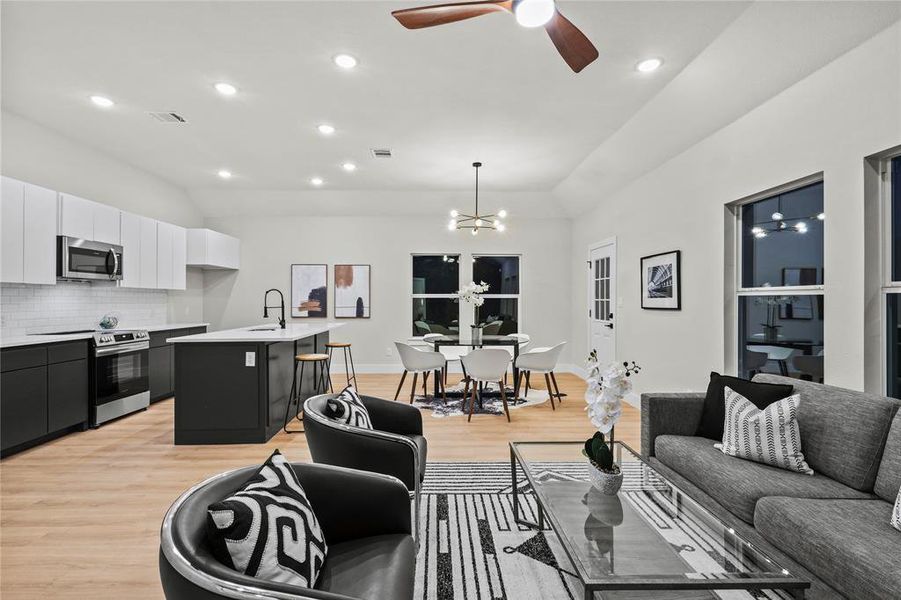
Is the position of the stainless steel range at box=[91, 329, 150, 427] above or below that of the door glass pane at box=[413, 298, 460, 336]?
below

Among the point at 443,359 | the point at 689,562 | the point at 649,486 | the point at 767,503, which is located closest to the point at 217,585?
the point at 689,562

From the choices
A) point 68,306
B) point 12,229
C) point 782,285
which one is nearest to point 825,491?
point 782,285

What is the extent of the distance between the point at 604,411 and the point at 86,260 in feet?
16.9

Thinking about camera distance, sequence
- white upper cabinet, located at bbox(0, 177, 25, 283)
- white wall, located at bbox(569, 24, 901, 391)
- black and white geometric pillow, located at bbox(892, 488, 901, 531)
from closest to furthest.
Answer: black and white geometric pillow, located at bbox(892, 488, 901, 531) → white wall, located at bbox(569, 24, 901, 391) → white upper cabinet, located at bbox(0, 177, 25, 283)

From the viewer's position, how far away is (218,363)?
12.5 ft

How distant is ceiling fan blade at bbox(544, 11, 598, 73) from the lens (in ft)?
6.32

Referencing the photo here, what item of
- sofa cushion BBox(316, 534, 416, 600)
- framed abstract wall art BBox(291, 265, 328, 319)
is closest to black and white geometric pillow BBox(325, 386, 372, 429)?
sofa cushion BBox(316, 534, 416, 600)

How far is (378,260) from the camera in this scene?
763 centimetres

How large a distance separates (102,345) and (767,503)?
5.32m

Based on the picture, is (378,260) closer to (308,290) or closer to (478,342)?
(308,290)

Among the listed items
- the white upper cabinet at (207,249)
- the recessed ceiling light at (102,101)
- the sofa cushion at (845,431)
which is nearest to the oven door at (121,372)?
the white upper cabinet at (207,249)

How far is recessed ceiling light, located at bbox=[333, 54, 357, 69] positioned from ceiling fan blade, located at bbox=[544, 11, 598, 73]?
166cm

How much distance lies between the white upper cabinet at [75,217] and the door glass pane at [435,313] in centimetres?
450

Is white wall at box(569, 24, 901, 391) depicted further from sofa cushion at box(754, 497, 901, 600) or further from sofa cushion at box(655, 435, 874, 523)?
sofa cushion at box(754, 497, 901, 600)
